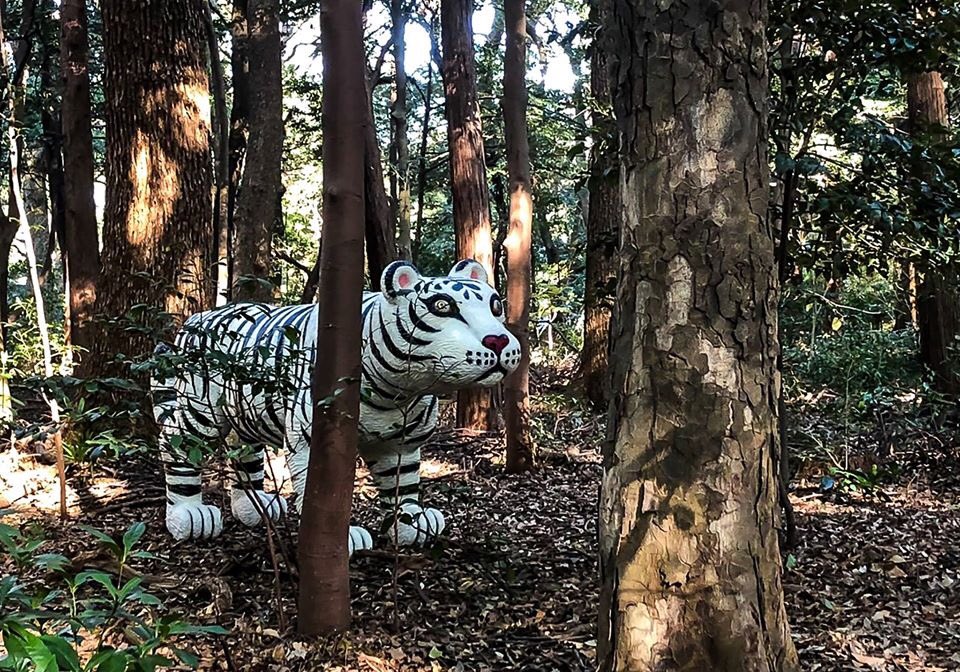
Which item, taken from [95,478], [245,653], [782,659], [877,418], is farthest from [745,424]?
[877,418]

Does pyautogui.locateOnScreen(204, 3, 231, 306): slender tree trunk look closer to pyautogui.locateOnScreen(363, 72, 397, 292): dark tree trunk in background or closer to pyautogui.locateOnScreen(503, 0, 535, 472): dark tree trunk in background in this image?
pyautogui.locateOnScreen(363, 72, 397, 292): dark tree trunk in background

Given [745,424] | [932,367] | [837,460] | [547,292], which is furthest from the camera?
[547,292]

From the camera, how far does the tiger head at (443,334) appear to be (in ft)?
11.8

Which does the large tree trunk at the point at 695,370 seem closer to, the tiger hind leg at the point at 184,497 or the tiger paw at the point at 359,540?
the tiger paw at the point at 359,540

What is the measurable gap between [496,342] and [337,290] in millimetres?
1084

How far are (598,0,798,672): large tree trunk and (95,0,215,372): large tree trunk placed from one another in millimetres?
4198

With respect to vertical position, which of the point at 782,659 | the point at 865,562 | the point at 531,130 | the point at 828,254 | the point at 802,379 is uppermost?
the point at 531,130

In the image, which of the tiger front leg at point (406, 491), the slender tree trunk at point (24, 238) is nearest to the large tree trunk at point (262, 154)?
the slender tree trunk at point (24, 238)

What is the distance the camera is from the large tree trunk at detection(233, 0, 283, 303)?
810 cm

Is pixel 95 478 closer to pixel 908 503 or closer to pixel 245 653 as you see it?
pixel 245 653

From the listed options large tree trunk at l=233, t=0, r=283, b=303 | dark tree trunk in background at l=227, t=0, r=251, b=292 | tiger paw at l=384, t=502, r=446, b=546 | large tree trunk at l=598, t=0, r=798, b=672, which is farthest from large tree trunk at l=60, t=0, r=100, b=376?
large tree trunk at l=598, t=0, r=798, b=672

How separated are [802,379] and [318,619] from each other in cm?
584

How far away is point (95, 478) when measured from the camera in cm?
531

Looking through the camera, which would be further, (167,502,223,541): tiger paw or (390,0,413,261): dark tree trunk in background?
(390,0,413,261): dark tree trunk in background
